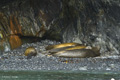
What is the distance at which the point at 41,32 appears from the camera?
19.7 metres

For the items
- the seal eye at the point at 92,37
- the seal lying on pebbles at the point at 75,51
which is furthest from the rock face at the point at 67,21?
the seal lying on pebbles at the point at 75,51

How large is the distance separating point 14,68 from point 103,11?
6944mm

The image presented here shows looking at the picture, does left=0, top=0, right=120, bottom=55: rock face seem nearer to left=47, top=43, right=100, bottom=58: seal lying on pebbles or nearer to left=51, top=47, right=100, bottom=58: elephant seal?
left=47, top=43, right=100, bottom=58: seal lying on pebbles

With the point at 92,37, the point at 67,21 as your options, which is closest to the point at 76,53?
the point at 92,37

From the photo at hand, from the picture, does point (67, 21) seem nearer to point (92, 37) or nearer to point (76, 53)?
point (92, 37)

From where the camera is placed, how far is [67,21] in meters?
19.8

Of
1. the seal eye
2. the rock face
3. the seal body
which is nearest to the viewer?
the seal body

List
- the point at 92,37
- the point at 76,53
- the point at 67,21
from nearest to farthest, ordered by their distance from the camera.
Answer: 1. the point at 76,53
2. the point at 92,37
3. the point at 67,21

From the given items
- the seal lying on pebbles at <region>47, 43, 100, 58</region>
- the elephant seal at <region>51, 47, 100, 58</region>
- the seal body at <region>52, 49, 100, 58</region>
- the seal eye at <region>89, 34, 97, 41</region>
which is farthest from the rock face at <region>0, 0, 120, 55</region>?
the seal body at <region>52, 49, 100, 58</region>

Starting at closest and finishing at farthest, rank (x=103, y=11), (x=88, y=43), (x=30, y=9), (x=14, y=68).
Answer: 1. (x=14, y=68)
2. (x=103, y=11)
3. (x=88, y=43)
4. (x=30, y=9)

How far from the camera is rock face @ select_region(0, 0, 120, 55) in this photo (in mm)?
16406

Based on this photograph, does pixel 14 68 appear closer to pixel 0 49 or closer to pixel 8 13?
pixel 0 49

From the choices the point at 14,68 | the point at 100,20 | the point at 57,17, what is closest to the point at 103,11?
the point at 100,20

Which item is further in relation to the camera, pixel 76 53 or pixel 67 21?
pixel 67 21
